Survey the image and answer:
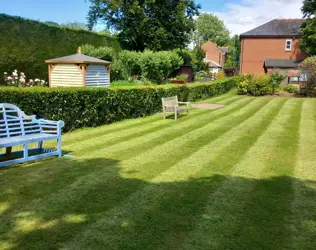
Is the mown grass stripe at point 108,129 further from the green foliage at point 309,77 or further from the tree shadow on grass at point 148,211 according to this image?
the green foliage at point 309,77

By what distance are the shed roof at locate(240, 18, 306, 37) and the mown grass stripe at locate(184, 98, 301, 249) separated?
136 feet

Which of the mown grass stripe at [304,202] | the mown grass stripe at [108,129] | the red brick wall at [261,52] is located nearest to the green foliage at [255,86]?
the mown grass stripe at [108,129]

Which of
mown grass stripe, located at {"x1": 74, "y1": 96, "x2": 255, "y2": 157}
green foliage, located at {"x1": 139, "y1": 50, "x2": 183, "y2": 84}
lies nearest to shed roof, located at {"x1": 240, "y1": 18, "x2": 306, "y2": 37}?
green foliage, located at {"x1": 139, "y1": 50, "x2": 183, "y2": 84}

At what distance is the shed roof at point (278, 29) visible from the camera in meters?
44.3

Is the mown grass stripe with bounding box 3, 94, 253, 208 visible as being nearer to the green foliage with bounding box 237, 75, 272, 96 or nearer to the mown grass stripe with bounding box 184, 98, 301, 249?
the mown grass stripe with bounding box 184, 98, 301, 249

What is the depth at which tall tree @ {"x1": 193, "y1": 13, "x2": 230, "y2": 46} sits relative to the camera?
399ft

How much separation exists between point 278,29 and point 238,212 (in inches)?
1821

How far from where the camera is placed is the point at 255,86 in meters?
27.9

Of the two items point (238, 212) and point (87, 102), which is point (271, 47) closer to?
point (87, 102)

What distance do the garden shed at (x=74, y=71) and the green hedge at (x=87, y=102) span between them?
13.2 ft

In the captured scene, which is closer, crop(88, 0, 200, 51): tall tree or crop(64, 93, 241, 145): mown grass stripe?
crop(64, 93, 241, 145): mown grass stripe

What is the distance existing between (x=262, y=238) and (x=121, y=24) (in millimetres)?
34293

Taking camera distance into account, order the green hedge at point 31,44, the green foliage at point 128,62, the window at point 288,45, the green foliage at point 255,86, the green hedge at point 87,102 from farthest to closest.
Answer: the window at point 288,45 → the green foliage at point 128,62 → the green foliage at point 255,86 → the green hedge at point 31,44 → the green hedge at point 87,102

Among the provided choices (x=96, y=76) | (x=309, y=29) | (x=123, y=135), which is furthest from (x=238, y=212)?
(x=309, y=29)
